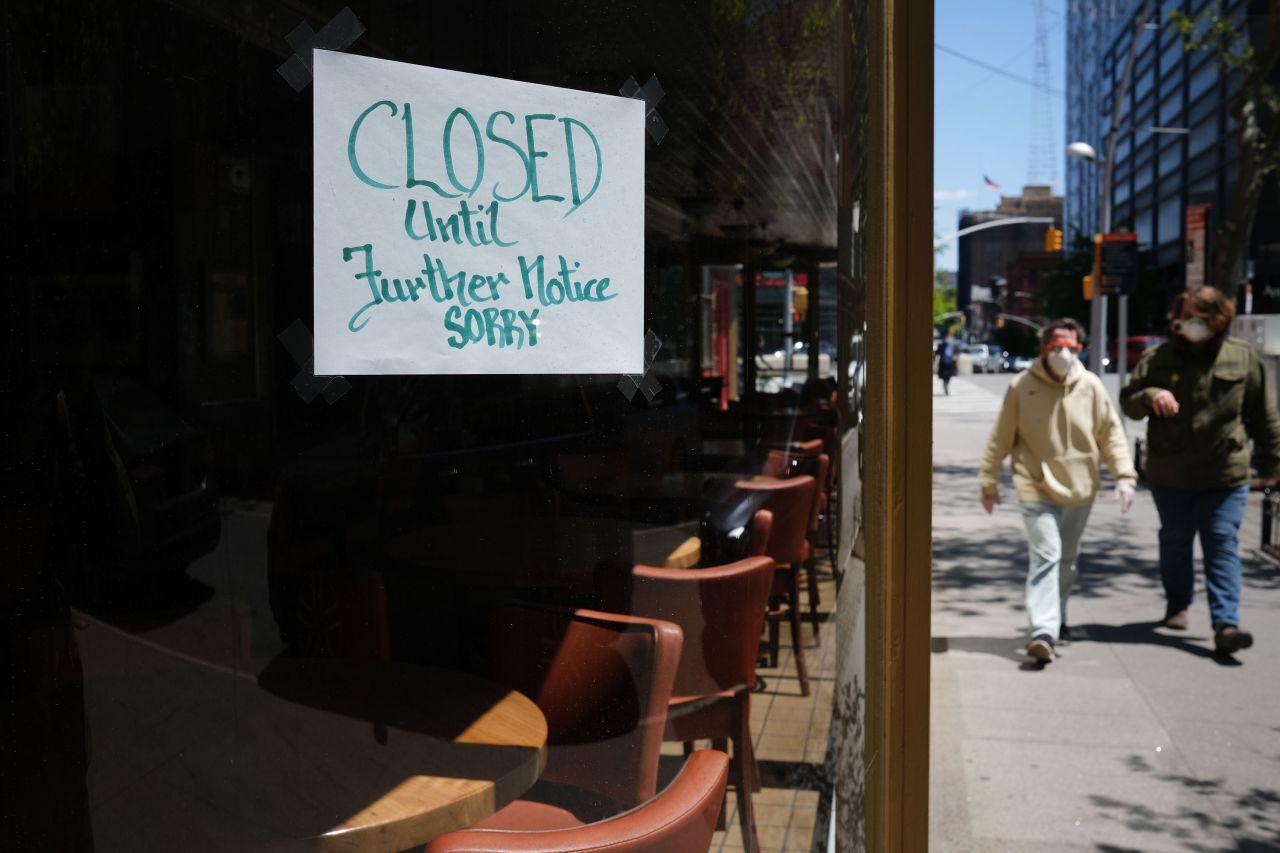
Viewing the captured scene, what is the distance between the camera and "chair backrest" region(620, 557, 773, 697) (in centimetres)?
206

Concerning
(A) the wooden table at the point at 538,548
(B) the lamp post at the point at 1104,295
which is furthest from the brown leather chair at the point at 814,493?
(B) the lamp post at the point at 1104,295

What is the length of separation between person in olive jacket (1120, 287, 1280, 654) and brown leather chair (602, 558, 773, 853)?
11.7 feet

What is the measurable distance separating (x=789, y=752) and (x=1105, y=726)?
2045mm

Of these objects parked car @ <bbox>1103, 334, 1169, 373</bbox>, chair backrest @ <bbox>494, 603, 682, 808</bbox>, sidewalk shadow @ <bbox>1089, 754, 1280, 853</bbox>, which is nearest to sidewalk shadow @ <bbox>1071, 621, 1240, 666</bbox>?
sidewalk shadow @ <bbox>1089, 754, 1280, 853</bbox>

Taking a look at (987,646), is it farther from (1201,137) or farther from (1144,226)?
(1144,226)

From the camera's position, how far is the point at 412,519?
227cm

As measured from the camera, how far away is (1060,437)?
5.71m

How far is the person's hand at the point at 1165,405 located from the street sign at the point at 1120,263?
9.67 metres

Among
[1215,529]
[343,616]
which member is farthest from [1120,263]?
[343,616]

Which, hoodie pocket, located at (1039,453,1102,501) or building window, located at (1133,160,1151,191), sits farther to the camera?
building window, located at (1133,160,1151,191)

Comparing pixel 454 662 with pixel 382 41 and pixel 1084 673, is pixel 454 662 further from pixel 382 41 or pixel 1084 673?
pixel 1084 673

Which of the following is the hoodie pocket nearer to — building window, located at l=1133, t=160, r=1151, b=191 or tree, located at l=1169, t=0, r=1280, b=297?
tree, located at l=1169, t=0, r=1280, b=297

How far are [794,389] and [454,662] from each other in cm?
209

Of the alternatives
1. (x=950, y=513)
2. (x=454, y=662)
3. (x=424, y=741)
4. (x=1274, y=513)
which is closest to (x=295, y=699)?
(x=424, y=741)
